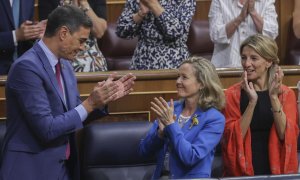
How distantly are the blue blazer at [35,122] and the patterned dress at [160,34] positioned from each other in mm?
864

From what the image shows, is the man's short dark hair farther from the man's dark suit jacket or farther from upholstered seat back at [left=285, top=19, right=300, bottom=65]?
upholstered seat back at [left=285, top=19, right=300, bottom=65]

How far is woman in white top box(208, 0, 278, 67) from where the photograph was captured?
3166mm

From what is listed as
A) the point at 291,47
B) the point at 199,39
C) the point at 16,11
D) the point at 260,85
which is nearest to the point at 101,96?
the point at 260,85

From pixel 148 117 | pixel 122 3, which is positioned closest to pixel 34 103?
pixel 148 117

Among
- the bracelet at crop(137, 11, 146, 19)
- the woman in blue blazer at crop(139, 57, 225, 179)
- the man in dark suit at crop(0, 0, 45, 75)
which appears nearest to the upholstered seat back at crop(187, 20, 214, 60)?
the bracelet at crop(137, 11, 146, 19)

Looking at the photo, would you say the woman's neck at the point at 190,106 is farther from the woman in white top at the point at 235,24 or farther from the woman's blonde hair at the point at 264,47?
the woman in white top at the point at 235,24

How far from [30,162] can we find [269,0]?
1.50 meters

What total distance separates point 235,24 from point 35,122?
4.22ft

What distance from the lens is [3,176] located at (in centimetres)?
220

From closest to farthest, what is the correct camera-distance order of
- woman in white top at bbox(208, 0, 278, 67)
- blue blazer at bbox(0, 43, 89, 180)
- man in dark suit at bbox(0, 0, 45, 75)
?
blue blazer at bbox(0, 43, 89, 180)
man in dark suit at bbox(0, 0, 45, 75)
woman in white top at bbox(208, 0, 278, 67)

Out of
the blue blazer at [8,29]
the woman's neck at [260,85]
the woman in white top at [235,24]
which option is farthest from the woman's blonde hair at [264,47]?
the blue blazer at [8,29]

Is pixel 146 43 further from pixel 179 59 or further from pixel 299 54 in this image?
pixel 299 54

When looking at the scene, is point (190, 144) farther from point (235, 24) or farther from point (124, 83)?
point (235, 24)

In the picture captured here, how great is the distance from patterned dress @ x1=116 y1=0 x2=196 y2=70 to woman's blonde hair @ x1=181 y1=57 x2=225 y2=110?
670mm
